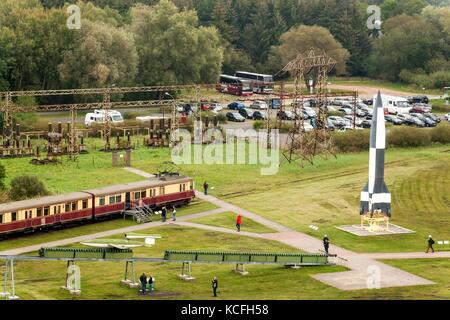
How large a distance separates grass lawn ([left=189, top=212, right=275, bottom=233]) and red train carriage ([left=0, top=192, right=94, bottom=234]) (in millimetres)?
8517

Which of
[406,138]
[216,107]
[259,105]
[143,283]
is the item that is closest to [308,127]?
[406,138]

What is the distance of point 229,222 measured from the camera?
263ft

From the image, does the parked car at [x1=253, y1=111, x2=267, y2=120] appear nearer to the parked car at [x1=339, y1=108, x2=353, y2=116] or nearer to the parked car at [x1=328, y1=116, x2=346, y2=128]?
the parked car at [x1=328, y1=116, x2=346, y2=128]

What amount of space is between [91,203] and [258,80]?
84.8m

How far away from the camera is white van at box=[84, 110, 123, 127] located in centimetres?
12375

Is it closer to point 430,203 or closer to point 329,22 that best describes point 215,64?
point 329,22

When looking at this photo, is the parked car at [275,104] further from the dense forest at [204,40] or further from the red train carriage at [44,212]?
the red train carriage at [44,212]

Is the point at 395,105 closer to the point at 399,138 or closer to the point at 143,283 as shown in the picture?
the point at 399,138

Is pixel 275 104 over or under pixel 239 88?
under

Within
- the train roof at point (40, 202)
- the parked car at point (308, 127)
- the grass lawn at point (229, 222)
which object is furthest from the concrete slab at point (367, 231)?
the parked car at point (308, 127)

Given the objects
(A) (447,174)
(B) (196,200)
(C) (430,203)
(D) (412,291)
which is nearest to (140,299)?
(D) (412,291)

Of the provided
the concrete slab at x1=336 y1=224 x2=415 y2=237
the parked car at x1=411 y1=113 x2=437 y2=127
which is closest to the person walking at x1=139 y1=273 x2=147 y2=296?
the concrete slab at x1=336 y1=224 x2=415 y2=237

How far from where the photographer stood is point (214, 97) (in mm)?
152375

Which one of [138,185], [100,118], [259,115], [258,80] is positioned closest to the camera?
[138,185]
